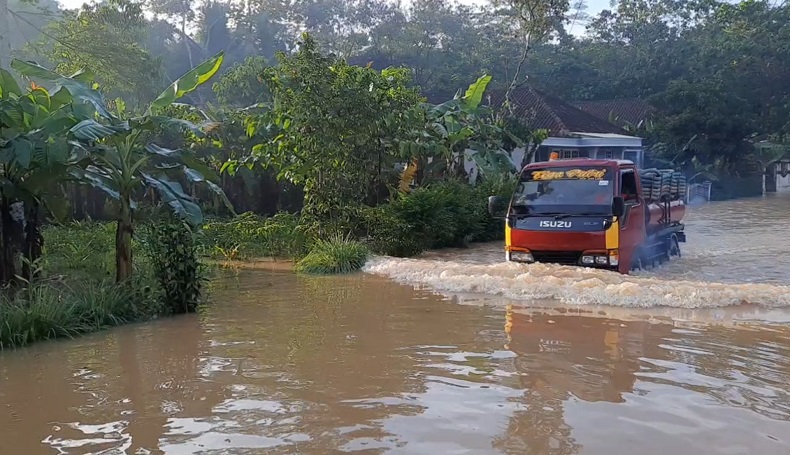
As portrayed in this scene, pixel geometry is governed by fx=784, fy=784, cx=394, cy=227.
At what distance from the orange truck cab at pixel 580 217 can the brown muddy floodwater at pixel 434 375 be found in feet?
1.36

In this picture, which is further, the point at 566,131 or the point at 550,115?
the point at 550,115

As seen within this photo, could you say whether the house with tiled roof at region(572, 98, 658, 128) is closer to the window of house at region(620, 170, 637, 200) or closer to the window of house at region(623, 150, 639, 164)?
the window of house at region(623, 150, 639, 164)

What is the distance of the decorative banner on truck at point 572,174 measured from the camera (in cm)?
1277

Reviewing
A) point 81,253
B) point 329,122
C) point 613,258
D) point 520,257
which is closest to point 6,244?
point 81,253

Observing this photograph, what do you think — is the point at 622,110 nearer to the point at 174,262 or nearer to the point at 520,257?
the point at 520,257

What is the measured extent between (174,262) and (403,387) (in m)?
4.45

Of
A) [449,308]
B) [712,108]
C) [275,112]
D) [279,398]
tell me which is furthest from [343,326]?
[712,108]

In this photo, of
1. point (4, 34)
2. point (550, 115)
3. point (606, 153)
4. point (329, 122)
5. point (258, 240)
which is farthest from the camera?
point (606, 153)

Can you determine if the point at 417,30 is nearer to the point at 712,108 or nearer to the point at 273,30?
the point at 273,30

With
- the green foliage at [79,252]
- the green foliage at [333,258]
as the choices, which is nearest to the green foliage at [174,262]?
the green foliage at [79,252]

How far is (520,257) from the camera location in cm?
1238

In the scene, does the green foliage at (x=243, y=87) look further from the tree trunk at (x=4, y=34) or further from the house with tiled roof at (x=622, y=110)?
the house with tiled roof at (x=622, y=110)

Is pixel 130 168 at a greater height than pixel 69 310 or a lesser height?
greater

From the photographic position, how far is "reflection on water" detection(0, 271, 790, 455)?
17.5ft
